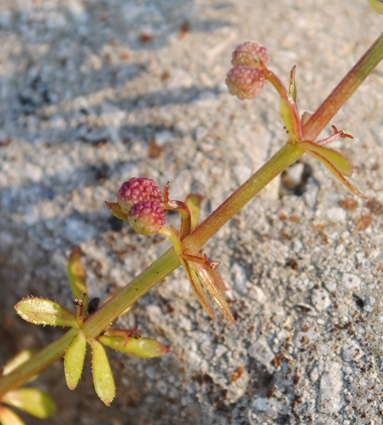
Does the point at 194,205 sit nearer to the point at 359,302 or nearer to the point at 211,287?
the point at 211,287

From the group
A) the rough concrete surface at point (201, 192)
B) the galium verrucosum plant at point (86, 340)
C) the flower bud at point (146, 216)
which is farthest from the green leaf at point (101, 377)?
Result: the flower bud at point (146, 216)

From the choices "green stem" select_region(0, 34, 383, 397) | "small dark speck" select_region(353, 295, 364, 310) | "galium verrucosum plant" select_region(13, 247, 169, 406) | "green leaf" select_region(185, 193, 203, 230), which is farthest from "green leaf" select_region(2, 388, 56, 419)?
"small dark speck" select_region(353, 295, 364, 310)

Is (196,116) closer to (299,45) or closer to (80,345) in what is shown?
(299,45)

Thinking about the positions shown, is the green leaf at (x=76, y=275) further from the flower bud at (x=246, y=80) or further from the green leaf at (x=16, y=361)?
the flower bud at (x=246, y=80)

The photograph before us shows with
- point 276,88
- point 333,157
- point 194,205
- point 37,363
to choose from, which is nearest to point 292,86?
point 276,88

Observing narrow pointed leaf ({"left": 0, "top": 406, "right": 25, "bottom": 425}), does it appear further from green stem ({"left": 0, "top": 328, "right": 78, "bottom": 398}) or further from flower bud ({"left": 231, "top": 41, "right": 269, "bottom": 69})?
flower bud ({"left": 231, "top": 41, "right": 269, "bottom": 69})

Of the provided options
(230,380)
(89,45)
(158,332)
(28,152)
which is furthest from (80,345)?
(89,45)
